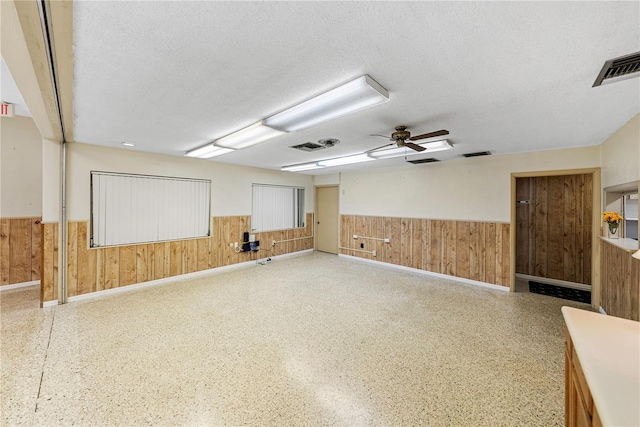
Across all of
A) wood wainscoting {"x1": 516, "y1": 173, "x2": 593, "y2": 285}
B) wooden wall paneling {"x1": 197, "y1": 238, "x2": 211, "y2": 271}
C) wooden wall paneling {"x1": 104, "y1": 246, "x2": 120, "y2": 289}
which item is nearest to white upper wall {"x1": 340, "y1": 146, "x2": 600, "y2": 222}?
wood wainscoting {"x1": 516, "y1": 173, "x2": 593, "y2": 285}

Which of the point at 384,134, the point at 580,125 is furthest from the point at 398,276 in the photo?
the point at 580,125

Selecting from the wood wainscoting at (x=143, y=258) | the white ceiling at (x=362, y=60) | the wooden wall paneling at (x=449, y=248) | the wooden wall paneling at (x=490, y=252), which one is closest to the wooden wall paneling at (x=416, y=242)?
the wooden wall paneling at (x=449, y=248)

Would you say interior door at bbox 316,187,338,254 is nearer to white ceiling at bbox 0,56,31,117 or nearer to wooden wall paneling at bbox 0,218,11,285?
white ceiling at bbox 0,56,31,117

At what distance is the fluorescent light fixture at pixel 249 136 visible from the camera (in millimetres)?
2717

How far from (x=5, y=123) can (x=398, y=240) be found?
7322 mm

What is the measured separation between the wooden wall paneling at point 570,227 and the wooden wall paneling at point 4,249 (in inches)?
379

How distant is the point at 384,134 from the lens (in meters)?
3.04

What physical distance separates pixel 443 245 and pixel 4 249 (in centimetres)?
764

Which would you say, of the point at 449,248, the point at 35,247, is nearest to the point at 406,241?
the point at 449,248

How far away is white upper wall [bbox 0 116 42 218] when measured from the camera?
384 cm

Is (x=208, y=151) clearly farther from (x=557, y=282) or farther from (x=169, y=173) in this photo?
(x=557, y=282)

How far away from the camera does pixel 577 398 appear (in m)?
1.15

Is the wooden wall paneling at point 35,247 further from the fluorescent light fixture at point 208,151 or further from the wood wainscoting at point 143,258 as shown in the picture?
the fluorescent light fixture at point 208,151

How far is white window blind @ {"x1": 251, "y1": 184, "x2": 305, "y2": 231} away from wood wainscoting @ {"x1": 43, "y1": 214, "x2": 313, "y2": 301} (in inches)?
11.1
